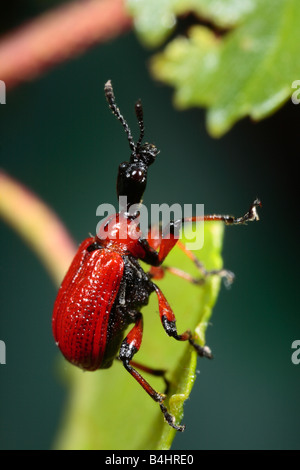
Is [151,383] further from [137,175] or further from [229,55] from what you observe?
[229,55]

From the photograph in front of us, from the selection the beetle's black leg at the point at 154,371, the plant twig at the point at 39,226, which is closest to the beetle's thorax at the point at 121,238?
the plant twig at the point at 39,226

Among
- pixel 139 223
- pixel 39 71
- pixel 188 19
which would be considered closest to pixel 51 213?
pixel 139 223

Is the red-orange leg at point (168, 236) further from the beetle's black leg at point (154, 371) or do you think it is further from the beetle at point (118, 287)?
the beetle's black leg at point (154, 371)

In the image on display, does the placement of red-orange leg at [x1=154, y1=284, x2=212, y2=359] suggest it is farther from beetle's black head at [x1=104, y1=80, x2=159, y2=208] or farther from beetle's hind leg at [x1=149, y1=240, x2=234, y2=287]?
beetle's black head at [x1=104, y1=80, x2=159, y2=208]

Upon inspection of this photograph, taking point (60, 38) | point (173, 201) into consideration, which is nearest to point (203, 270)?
point (60, 38)

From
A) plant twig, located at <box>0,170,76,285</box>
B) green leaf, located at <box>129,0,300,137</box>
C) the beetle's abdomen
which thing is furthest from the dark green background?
→ the beetle's abdomen
